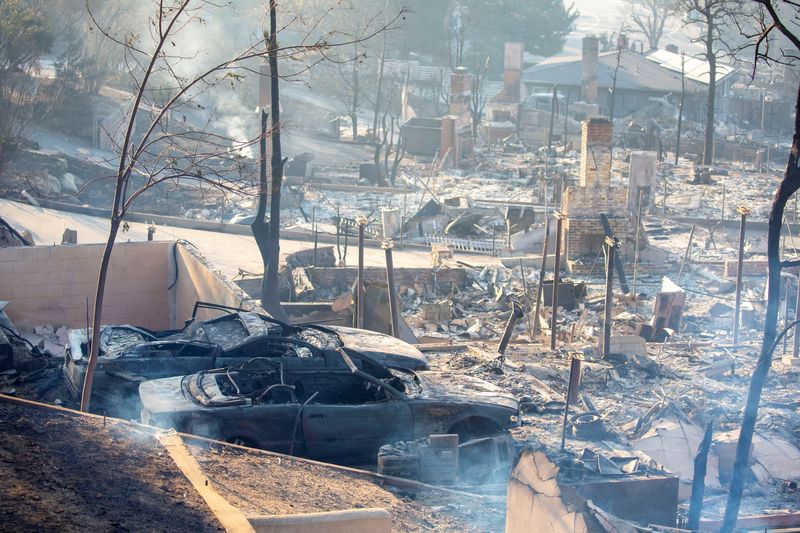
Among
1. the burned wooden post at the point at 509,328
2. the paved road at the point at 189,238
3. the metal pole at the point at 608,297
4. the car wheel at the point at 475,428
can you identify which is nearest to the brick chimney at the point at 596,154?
the paved road at the point at 189,238

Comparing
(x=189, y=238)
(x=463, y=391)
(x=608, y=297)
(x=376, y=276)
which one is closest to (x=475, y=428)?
(x=463, y=391)

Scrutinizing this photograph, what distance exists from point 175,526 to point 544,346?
9252 millimetres

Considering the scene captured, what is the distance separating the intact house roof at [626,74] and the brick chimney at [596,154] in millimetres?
28464

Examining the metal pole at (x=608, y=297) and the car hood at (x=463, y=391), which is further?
the metal pole at (x=608, y=297)

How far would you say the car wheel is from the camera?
920cm

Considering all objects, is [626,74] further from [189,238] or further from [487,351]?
[487,351]

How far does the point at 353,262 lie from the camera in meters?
19.8

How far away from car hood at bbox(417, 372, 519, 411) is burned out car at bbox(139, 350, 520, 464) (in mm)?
13

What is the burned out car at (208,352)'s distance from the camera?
9.47 m

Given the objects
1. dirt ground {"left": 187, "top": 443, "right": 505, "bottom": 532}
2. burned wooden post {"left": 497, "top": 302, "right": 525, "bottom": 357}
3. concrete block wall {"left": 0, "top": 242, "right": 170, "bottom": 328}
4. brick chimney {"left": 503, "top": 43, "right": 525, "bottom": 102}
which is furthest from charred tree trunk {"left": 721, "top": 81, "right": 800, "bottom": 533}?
brick chimney {"left": 503, "top": 43, "right": 525, "bottom": 102}

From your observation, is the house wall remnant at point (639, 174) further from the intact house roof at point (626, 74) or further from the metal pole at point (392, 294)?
the intact house roof at point (626, 74)

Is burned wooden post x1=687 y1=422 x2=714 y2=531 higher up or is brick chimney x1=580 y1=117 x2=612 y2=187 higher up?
brick chimney x1=580 y1=117 x2=612 y2=187

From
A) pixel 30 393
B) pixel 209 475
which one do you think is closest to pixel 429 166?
pixel 30 393

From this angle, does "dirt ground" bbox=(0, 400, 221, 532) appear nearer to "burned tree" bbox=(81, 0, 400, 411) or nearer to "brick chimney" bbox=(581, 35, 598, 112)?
"burned tree" bbox=(81, 0, 400, 411)
